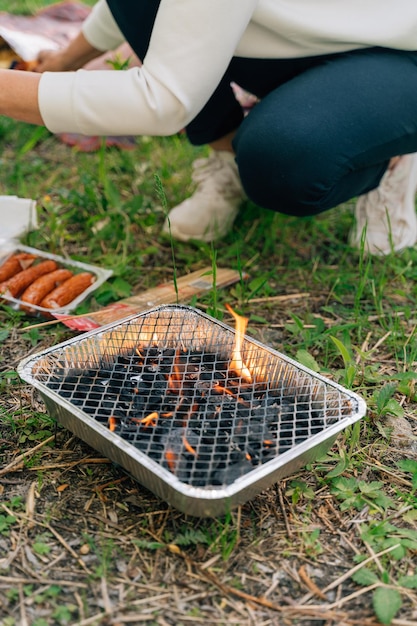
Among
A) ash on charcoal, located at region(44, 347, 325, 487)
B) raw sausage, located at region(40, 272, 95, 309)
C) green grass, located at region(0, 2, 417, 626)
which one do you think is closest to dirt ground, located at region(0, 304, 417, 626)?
green grass, located at region(0, 2, 417, 626)

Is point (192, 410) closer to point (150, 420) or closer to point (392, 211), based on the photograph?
point (150, 420)

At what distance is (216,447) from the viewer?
145 centimetres

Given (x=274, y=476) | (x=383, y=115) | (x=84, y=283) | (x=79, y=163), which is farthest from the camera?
(x=79, y=163)

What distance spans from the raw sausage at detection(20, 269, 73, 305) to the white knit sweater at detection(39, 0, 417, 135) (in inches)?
20.5

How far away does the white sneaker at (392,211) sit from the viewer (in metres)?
2.47

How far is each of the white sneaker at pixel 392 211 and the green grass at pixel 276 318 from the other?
0.08 m

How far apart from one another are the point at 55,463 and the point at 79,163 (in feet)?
6.06

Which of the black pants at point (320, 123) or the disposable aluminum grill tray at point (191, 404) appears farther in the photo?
the black pants at point (320, 123)

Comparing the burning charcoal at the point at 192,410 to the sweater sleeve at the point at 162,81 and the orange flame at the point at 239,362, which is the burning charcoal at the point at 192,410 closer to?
the orange flame at the point at 239,362

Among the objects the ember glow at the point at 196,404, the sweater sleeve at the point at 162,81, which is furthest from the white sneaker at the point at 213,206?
the ember glow at the point at 196,404

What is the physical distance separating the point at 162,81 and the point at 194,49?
11 cm

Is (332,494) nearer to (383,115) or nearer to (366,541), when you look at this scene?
(366,541)

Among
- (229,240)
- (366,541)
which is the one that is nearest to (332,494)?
(366,541)

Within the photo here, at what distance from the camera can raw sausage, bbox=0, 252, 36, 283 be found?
2240 millimetres
